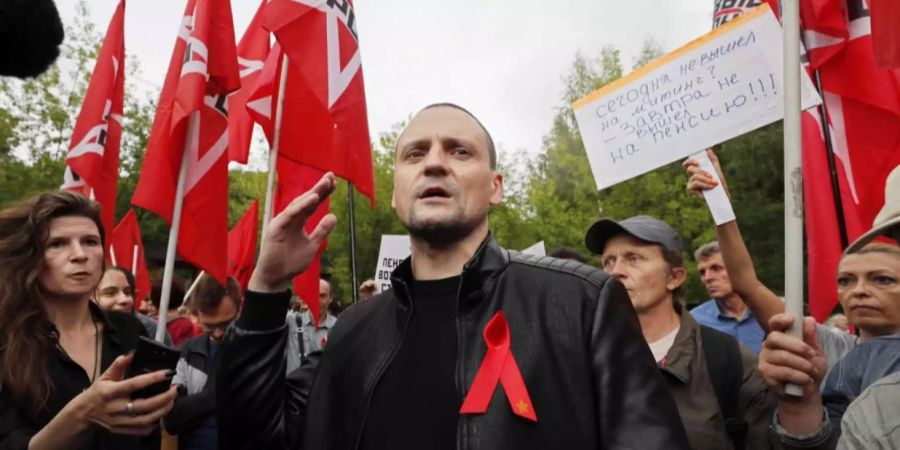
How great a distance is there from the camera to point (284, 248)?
2.38 m

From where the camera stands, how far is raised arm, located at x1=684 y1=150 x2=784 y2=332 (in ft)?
10.9

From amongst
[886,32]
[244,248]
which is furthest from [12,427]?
[244,248]

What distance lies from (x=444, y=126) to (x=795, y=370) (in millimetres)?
1198

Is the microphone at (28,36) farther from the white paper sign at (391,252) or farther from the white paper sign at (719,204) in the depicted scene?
the white paper sign at (391,252)

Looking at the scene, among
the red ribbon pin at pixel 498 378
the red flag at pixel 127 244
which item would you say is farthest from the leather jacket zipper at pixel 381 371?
the red flag at pixel 127 244

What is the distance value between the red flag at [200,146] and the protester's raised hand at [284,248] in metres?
3.21

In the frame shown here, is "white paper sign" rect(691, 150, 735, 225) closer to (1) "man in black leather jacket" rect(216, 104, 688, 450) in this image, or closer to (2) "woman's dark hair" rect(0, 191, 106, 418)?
(1) "man in black leather jacket" rect(216, 104, 688, 450)

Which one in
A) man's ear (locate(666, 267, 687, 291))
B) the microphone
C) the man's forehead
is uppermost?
the microphone

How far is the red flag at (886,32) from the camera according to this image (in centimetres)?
322

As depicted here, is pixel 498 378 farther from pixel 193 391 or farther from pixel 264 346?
pixel 193 391

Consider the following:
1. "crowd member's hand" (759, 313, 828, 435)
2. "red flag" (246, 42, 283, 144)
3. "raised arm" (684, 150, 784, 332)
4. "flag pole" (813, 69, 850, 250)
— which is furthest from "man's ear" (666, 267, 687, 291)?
"red flag" (246, 42, 283, 144)

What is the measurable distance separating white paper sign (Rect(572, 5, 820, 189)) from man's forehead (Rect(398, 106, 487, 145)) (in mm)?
1479

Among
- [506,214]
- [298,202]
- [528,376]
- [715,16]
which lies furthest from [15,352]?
[506,214]

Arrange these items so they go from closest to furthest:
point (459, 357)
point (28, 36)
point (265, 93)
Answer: point (28, 36), point (459, 357), point (265, 93)
